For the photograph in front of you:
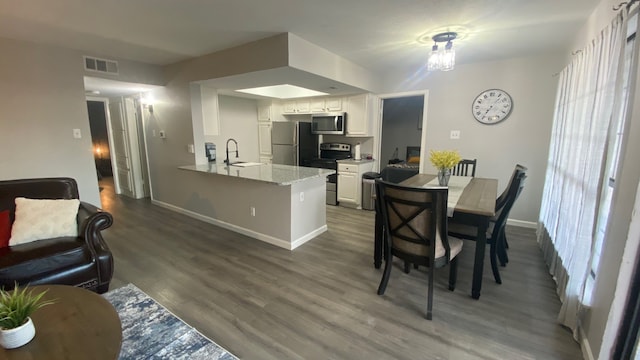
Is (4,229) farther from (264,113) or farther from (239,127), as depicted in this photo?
(264,113)

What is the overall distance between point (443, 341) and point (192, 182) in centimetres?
395

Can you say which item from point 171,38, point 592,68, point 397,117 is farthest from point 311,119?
point 592,68

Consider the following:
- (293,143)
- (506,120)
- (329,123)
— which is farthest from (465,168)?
(293,143)

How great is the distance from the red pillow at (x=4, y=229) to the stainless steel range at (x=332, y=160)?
4026 mm

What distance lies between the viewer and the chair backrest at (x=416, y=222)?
6.44ft

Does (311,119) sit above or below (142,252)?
above

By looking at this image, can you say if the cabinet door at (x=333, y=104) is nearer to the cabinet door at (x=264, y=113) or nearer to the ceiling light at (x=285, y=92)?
the ceiling light at (x=285, y=92)

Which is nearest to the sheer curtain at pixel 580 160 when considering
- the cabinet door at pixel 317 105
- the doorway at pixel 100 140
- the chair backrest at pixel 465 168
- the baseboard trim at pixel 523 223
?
the chair backrest at pixel 465 168

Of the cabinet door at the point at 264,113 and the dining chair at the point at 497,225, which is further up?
the cabinet door at the point at 264,113

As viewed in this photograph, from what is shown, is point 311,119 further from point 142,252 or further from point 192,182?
point 142,252

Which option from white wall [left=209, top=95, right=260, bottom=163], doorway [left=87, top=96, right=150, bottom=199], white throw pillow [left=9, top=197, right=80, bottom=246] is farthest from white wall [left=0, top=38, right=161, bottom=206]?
white wall [left=209, top=95, right=260, bottom=163]

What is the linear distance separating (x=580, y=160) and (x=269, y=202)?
2.99 metres

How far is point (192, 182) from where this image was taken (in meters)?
4.31

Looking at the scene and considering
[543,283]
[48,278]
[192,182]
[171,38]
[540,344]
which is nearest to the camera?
[540,344]
